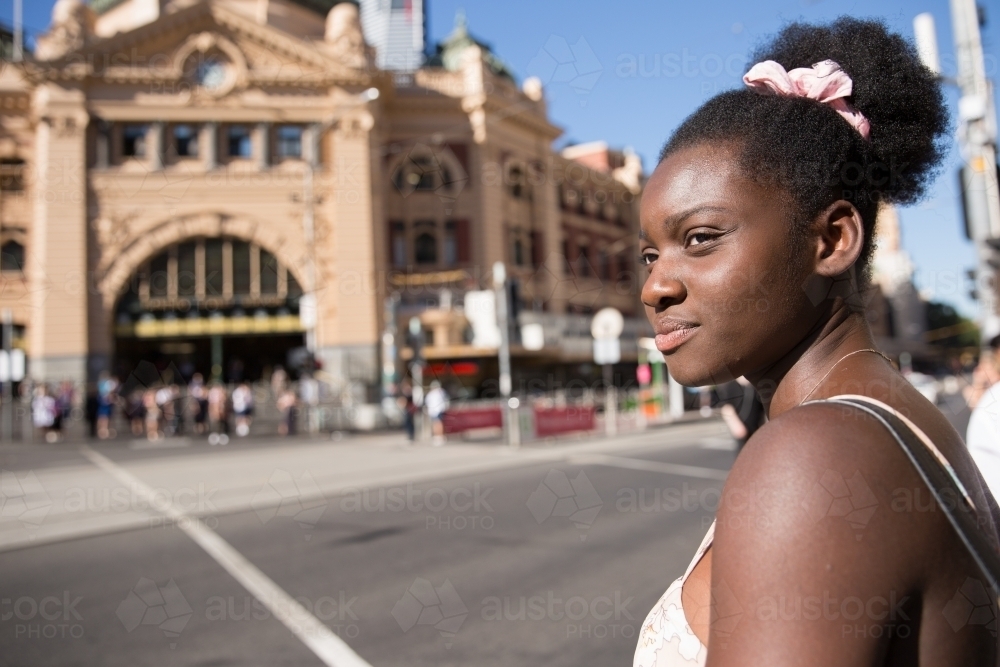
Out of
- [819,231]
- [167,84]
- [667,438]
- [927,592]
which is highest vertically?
[167,84]

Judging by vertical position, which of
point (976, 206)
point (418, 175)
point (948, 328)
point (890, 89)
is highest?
point (418, 175)

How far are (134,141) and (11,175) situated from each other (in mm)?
5135

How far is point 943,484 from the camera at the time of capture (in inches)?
36.7

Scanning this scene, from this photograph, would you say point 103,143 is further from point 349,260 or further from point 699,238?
point 699,238

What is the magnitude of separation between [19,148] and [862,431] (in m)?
36.4

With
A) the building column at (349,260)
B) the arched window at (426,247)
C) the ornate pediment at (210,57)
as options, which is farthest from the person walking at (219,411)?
the ornate pediment at (210,57)

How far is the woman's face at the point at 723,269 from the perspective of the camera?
1133 millimetres

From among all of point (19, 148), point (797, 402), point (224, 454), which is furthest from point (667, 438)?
point (19, 148)

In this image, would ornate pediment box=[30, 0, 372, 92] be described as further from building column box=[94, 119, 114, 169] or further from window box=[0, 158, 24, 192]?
window box=[0, 158, 24, 192]

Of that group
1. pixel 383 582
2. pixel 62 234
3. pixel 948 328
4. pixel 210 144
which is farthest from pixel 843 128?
pixel 948 328

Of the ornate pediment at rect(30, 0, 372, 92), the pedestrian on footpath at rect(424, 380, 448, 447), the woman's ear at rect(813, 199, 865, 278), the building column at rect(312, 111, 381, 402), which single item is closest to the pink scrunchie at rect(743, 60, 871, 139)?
the woman's ear at rect(813, 199, 865, 278)

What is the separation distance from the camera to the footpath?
892 cm

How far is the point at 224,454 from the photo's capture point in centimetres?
1700

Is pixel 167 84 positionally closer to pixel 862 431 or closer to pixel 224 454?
pixel 224 454
